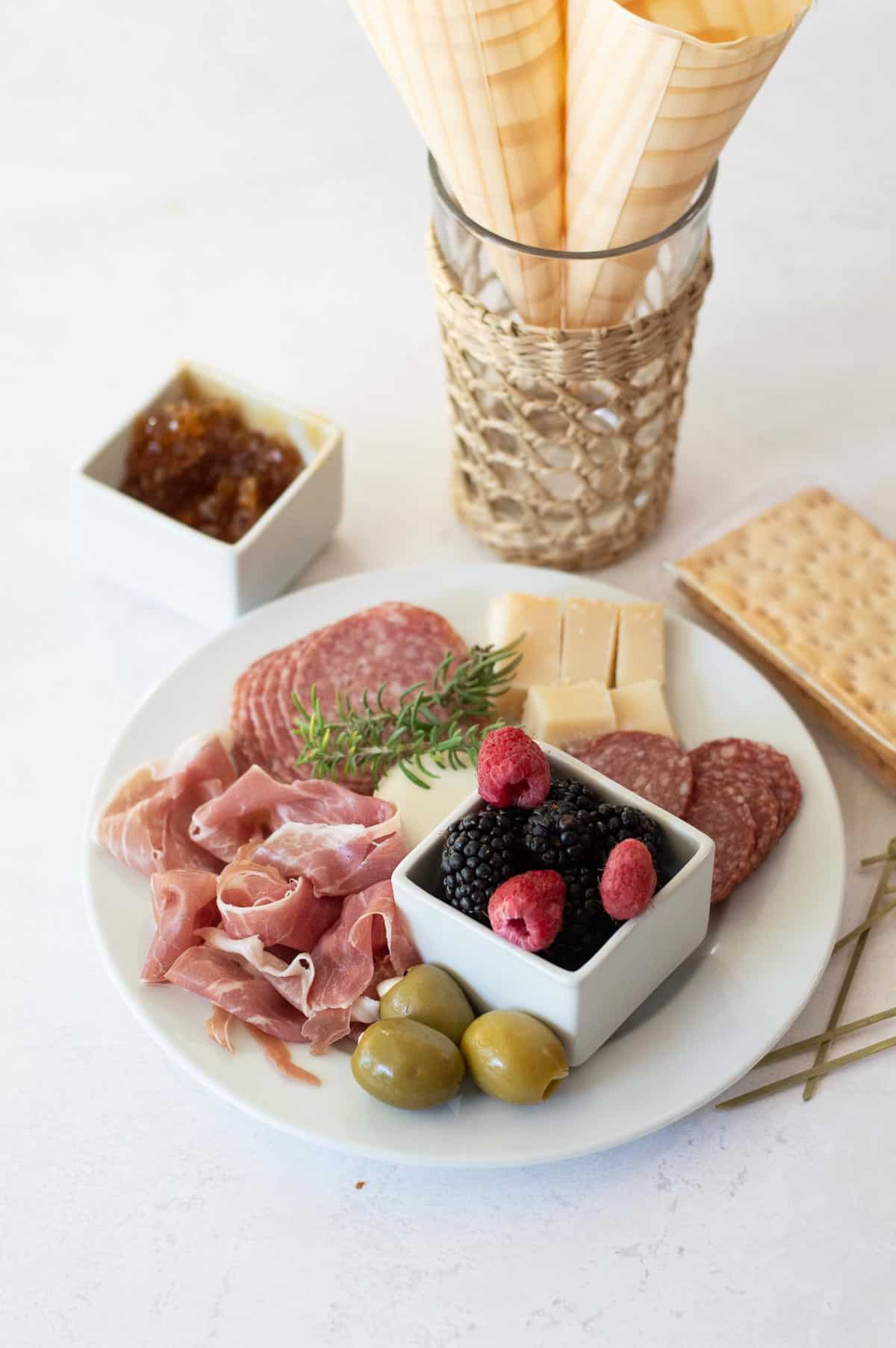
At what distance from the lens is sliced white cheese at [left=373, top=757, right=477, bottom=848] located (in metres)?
1.60

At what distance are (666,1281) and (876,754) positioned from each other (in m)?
0.65

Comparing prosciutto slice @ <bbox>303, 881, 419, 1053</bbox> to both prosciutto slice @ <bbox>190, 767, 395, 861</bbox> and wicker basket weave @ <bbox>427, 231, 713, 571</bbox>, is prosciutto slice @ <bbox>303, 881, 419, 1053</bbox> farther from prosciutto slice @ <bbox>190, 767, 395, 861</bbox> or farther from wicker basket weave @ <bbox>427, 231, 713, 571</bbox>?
wicker basket weave @ <bbox>427, 231, 713, 571</bbox>

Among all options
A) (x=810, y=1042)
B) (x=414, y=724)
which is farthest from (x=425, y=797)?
(x=810, y=1042)


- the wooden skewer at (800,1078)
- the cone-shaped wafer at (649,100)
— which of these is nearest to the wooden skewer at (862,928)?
the wooden skewer at (800,1078)

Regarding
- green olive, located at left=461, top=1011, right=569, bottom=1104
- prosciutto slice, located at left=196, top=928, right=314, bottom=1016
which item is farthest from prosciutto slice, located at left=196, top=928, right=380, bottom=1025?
green olive, located at left=461, top=1011, right=569, bottom=1104

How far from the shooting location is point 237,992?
1.48m

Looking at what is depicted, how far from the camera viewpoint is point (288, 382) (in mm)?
2312

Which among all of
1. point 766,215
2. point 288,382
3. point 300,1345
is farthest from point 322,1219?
point 766,215

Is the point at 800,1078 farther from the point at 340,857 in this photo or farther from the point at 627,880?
the point at 340,857

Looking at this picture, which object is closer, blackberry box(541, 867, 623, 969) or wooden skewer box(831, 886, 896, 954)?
blackberry box(541, 867, 623, 969)

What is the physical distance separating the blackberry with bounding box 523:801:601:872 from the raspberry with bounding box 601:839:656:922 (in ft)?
0.10

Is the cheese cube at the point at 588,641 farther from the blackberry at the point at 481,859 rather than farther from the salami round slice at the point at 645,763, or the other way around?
the blackberry at the point at 481,859

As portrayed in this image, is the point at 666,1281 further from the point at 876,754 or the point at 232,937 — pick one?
the point at 876,754

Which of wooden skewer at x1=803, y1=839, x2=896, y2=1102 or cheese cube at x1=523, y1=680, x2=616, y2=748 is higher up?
cheese cube at x1=523, y1=680, x2=616, y2=748
